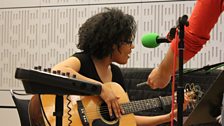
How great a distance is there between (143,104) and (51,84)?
1.32 meters

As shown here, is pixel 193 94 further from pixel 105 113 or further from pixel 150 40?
pixel 150 40

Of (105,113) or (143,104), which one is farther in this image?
(143,104)

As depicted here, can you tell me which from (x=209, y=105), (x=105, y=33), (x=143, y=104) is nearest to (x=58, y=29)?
(x=105, y=33)

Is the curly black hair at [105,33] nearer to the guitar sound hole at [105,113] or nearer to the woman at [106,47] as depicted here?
the woman at [106,47]

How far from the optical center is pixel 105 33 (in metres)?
2.83

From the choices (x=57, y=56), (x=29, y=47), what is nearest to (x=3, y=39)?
(x=29, y=47)

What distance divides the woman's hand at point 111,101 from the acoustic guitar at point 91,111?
0.03 m

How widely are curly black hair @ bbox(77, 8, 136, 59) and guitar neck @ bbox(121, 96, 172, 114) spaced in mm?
437

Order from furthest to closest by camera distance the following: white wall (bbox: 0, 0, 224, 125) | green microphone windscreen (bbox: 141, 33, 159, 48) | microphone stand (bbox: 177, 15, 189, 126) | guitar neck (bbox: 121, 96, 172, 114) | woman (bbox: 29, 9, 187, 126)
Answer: white wall (bbox: 0, 0, 224, 125)
woman (bbox: 29, 9, 187, 126)
guitar neck (bbox: 121, 96, 172, 114)
green microphone windscreen (bbox: 141, 33, 159, 48)
microphone stand (bbox: 177, 15, 189, 126)

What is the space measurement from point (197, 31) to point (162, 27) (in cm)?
247

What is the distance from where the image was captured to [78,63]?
106 inches

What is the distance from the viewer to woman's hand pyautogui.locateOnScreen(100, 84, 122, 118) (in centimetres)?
240

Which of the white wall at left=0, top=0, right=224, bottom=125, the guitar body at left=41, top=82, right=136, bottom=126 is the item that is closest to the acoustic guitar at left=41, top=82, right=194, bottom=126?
the guitar body at left=41, top=82, right=136, bottom=126

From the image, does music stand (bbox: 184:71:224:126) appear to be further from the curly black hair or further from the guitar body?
the curly black hair
